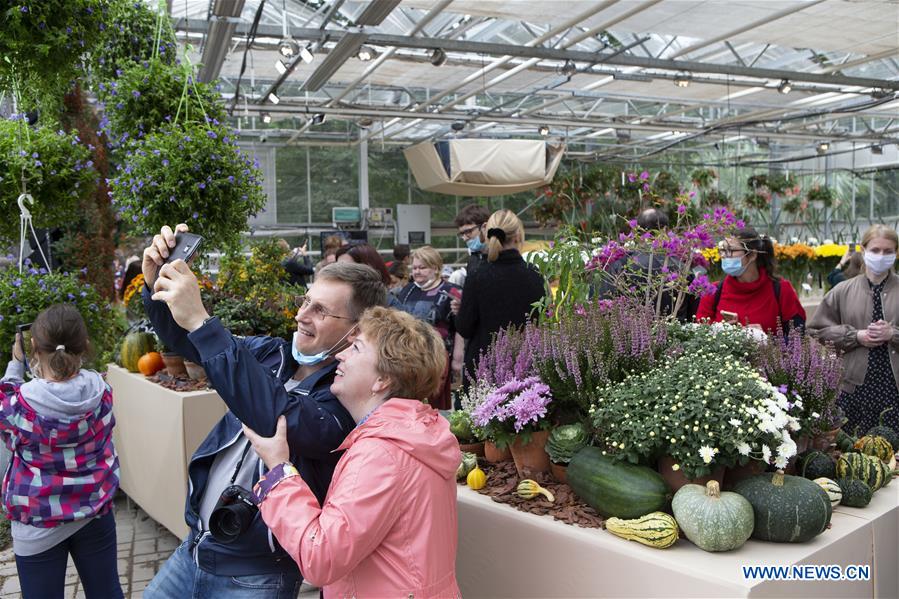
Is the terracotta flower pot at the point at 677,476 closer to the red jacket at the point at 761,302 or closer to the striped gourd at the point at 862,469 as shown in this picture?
the striped gourd at the point at 862,469

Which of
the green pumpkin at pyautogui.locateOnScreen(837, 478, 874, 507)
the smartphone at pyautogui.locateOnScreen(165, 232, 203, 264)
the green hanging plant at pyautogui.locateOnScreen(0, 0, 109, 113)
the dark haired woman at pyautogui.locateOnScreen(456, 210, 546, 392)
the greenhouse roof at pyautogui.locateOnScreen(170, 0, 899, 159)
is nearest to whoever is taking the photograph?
the smartphone at pyautogui.locateOnScreen(165, 232, 203, 264)

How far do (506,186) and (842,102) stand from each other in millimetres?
7694

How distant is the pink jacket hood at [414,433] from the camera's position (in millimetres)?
1521

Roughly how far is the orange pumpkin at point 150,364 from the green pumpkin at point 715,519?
3.53m

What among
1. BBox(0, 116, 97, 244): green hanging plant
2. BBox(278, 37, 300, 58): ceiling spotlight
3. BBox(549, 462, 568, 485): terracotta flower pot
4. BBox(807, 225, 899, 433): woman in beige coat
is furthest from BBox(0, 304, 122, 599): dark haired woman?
BBox(278, 37, 300, 58): ceiling spotlight

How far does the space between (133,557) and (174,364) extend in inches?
41.7

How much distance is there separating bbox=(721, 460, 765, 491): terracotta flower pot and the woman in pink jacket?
83 centimetres

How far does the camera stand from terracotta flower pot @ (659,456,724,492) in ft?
6.35

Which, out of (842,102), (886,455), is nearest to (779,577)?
(886,455)

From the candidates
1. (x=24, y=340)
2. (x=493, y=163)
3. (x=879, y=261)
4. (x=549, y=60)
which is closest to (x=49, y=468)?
(x=24, y=340)

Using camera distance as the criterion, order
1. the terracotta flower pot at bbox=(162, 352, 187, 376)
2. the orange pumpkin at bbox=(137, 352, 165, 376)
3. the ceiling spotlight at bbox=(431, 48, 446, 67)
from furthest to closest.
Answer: the ceiling spotlight at bbox=(431, 48, 446, 67) → the orange pumpkin at bbox=(137, 352, 165, 376) → the terracotta flower pot at bbox=(162, 352, 187, 376)

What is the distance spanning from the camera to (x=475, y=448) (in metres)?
2.49

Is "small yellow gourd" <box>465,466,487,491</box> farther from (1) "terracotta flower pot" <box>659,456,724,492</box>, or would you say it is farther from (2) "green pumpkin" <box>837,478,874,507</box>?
(2) "green pumpkin" <box>837,478,874,507</box>

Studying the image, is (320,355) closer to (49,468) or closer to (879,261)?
(49,468)
